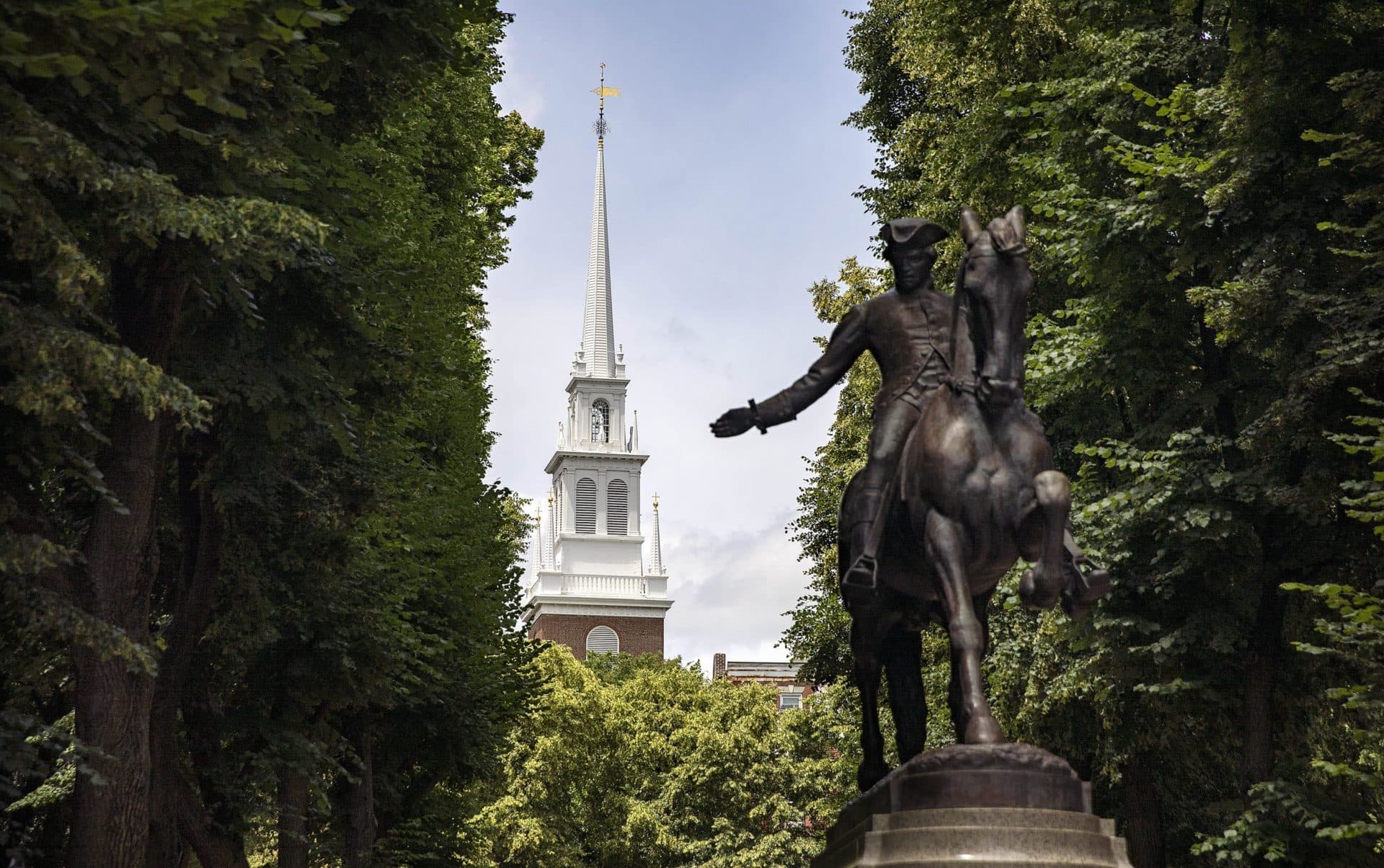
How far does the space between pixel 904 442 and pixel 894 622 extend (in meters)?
1.25

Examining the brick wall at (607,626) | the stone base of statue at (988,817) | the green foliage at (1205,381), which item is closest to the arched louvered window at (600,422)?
the brick wall at (607,626)

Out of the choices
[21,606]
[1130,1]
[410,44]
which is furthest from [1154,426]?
[21,606]

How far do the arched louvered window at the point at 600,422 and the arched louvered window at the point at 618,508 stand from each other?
3159 mm

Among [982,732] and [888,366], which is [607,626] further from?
[982,732]

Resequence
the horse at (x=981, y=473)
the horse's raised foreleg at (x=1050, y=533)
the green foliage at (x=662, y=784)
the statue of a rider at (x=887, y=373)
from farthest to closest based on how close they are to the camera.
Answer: the green foliage at (x=662, y=784)
the statue of a rider at (x=887, y=373)
the horse at (x=981, y=473)
the horse's raised foreleg at (x=1050, y=533)

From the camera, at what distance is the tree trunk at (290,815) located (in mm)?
21484

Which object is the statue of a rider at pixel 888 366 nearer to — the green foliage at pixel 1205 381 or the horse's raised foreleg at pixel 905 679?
the horse's raised foreleg at pixel 905 679

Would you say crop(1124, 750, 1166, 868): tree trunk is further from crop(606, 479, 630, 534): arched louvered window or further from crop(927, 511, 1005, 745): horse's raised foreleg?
crop(606, 479, 630, 534): arched louvered window

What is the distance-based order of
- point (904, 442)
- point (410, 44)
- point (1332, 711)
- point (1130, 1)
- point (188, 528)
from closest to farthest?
point (904, 442), point (410, 44), point (188, 528), point (1332, 711), point (1130, 1)

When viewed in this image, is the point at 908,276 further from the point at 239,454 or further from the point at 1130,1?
the point at 1130,1

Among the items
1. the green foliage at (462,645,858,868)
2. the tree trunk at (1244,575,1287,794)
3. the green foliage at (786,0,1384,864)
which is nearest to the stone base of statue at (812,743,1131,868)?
the green foliage at (786,0,1384,864)

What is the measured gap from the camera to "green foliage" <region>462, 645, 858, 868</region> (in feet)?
168

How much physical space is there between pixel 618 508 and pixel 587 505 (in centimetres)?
224

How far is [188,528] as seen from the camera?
17.5 metres
